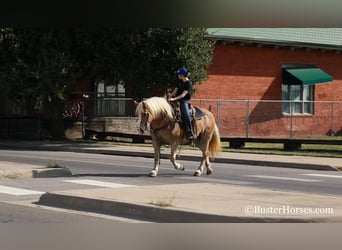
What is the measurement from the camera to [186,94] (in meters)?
14.5

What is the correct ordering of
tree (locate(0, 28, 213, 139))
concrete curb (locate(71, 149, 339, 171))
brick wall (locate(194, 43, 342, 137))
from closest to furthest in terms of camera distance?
concrete curb (locate(71, 149, 339, 171))
tree (locate(0, 28, 213, 139))
brick wall (locate(194, 43, 342, 137))

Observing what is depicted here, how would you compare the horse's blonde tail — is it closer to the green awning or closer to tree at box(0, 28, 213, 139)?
tree at box(0, 28, 213, 139)

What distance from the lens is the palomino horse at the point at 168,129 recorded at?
13.8m

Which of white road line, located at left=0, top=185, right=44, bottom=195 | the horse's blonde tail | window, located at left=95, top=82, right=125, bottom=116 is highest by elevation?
window, located at left=95, top=82, right=125, bottom=116

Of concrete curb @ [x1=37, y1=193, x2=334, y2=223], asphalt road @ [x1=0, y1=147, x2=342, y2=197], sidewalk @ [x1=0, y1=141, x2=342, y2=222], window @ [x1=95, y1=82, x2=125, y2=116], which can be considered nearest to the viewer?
concrete curb @ [x1=37, y1=193, x2=334, y2=223]

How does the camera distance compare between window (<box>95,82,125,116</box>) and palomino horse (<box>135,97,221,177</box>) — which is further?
window (<box>95,82,125,116</box>)

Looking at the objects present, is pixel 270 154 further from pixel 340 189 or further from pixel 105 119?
pixel 105 119

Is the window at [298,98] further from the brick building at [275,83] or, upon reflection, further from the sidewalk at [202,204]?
the sidewalk at [202,204]

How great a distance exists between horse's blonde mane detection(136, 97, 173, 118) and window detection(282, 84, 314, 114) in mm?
25768

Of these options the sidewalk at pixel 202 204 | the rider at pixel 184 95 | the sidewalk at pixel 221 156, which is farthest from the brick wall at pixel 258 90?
the sidewalk at pixel 202 204

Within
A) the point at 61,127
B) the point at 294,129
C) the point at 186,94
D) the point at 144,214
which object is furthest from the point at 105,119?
the point at 144,214

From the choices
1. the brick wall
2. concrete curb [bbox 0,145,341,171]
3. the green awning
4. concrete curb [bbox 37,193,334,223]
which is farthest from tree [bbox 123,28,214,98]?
concrete curb [bbox 37,193,334,223]

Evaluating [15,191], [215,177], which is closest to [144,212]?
[15,191]

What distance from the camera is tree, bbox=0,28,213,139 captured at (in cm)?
2725
